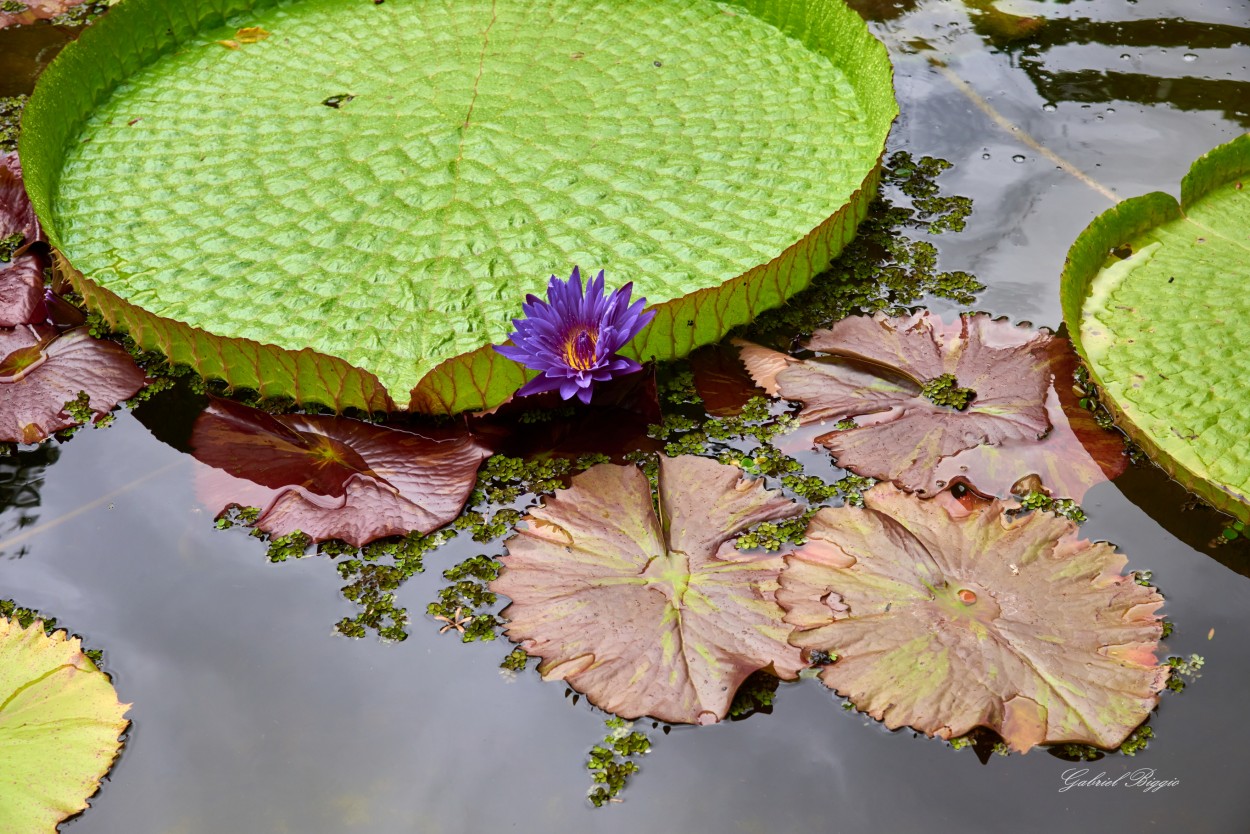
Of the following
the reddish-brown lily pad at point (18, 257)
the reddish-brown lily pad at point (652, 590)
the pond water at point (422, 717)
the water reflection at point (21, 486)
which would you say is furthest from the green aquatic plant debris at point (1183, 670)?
the reddish-brown lily pad at point (18, 257)

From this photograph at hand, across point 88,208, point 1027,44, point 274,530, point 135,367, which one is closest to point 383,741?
point 274,530

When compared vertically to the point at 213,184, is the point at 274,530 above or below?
below

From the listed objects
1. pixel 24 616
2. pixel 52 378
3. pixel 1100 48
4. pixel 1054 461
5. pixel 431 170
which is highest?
pixel 1100 48

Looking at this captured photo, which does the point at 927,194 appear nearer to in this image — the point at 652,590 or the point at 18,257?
the point at 652,590

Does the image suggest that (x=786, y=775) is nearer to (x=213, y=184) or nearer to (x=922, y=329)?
(x=922, y=329)

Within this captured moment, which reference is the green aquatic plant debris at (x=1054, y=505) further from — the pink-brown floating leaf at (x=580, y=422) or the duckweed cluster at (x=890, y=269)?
the pink-brown floating leaf at (x=580, y=422)

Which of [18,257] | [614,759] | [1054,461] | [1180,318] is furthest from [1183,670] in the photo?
[18,257]

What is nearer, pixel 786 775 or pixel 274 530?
pixel 786 775
